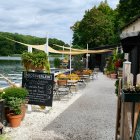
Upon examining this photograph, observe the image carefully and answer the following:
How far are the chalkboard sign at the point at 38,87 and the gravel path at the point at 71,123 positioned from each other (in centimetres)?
47

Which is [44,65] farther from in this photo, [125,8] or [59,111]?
[125,8]

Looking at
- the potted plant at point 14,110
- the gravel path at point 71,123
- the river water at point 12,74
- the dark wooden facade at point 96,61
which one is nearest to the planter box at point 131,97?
the gravel path at point 71,123

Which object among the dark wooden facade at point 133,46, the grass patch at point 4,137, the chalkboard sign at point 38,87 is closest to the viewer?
the dark wooden facade at point 133,46

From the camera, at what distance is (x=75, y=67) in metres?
31.8

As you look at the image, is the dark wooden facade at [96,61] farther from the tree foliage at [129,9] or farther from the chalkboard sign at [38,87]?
the chalkboard sign at [38,87]

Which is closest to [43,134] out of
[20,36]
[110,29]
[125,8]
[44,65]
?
[44,65]

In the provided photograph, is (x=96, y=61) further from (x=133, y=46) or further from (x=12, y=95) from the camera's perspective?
(x=12, y=95)

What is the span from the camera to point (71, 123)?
10516 millimetres

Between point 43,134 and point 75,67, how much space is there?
22.8 m

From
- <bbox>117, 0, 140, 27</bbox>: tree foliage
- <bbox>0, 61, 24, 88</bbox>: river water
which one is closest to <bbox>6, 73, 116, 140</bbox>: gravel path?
<bbox>0, 61, 24, 88</bbox>: river water

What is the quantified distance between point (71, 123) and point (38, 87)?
2.17 m

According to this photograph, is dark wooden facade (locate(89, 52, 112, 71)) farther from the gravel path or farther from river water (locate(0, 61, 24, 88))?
the gravel path

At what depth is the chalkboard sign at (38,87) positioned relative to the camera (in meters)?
12.0

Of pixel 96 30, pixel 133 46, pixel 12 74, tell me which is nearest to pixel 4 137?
pixel 133 46
